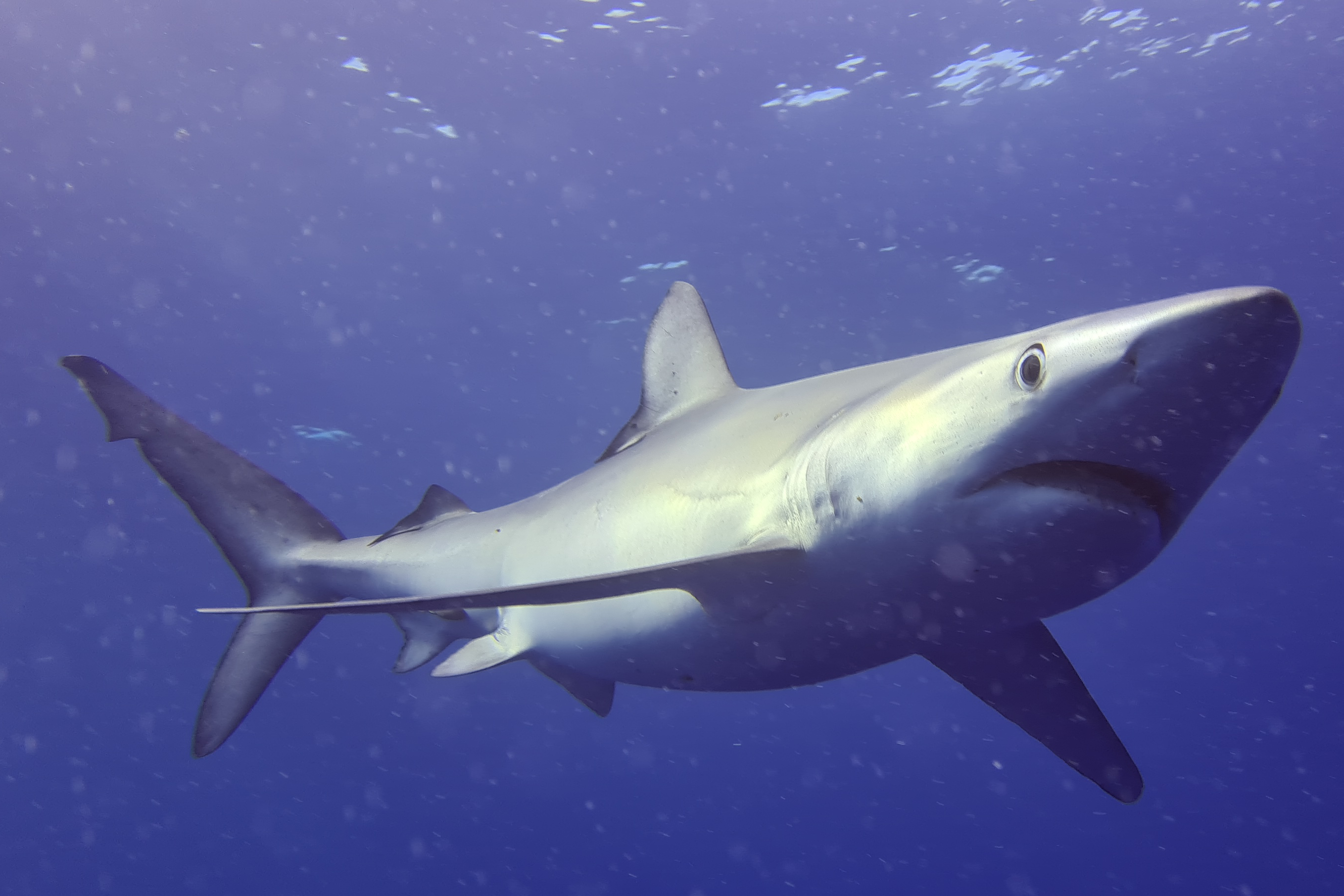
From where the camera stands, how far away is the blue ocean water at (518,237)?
1493cm

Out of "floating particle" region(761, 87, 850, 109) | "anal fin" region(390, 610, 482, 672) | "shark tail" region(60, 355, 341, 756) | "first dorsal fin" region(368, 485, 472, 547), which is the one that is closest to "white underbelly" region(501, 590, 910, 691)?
"anal fin" region(390, 610, 482, 672)

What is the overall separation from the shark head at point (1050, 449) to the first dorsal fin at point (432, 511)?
3.29 meters

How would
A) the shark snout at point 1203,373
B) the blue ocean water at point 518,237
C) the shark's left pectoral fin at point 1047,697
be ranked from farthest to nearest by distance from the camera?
the blue ocean water at point 518,237
the shark's left pectoral fin at point 1047,697
the shark snout at point 1203,373

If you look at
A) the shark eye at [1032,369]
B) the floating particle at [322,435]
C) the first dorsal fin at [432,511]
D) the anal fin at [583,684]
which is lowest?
the floating particle at [322,435]

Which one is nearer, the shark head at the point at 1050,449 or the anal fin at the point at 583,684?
the shark head at the point at 1050,449

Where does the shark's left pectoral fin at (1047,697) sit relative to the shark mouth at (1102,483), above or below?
below

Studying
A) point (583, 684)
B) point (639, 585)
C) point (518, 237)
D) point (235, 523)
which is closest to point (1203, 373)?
point (639, 585)

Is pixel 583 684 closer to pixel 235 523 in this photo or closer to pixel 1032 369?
pixel 235 523

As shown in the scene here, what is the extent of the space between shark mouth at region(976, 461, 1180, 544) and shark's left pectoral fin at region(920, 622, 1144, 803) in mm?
1389

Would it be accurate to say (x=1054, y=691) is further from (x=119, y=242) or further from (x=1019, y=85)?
(x=119, y=242)

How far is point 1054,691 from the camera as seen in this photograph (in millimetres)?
3543

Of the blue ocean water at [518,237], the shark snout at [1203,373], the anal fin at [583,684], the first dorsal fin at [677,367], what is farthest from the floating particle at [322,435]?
the shark snout at [1203,373]

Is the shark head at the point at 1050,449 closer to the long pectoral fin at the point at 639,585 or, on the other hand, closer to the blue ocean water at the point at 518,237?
the long pectoral fin at the point at 639,585

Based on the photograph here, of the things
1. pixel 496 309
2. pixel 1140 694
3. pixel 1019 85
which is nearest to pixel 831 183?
pixel 1019 85
